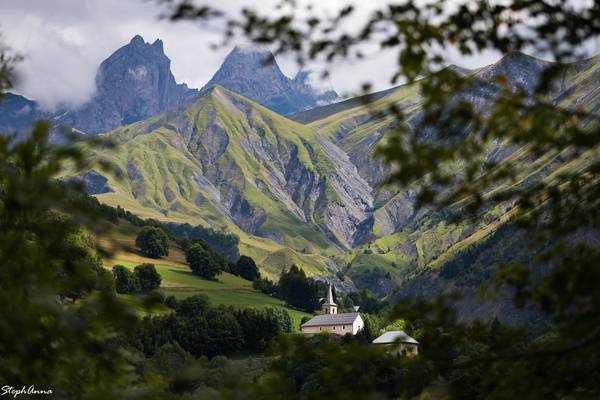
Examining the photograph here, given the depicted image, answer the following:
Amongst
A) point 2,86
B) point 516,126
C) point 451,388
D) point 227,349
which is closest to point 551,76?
point 516,126

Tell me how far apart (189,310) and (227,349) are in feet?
42.7

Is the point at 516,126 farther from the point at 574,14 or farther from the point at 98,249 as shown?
the point at 98,249

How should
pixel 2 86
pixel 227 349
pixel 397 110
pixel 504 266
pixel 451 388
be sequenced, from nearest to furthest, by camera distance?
pixel 397 110, pixel 504 266, pixel 451 388, pixel 2 86, pixel 227 349

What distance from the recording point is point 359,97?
8938mm
